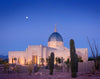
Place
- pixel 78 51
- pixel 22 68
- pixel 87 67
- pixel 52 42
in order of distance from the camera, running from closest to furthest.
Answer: pixel 87 67 → pixel 22 68 → pixel 78 51 → pixel 52 42

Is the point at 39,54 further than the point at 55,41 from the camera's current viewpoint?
No

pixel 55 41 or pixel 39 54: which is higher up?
pixel 55 41

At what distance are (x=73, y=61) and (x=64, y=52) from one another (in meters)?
26.1

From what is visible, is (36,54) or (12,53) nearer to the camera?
(36,54)

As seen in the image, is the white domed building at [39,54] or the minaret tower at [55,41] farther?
the minaret tower at [55,41]

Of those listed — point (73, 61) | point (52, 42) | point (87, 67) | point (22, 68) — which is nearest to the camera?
point (73, 61)

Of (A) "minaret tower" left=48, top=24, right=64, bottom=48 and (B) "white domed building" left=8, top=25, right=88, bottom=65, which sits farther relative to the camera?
(A) "minaret tower" left=48, top=24, right=64, bottom=48

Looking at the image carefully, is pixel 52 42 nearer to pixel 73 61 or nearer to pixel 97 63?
pixel 97 63

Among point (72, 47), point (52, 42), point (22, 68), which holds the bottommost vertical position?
point (22, 68)

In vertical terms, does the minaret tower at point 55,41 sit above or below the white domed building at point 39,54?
above

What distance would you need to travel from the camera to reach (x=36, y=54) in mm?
41594

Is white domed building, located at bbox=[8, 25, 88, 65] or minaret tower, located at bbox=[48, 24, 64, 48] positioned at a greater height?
minaret tower, located at bbox=[48, 24, 64, 48]

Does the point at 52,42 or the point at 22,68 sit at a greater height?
the point at 52,42

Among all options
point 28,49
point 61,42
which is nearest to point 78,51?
point 61,42
